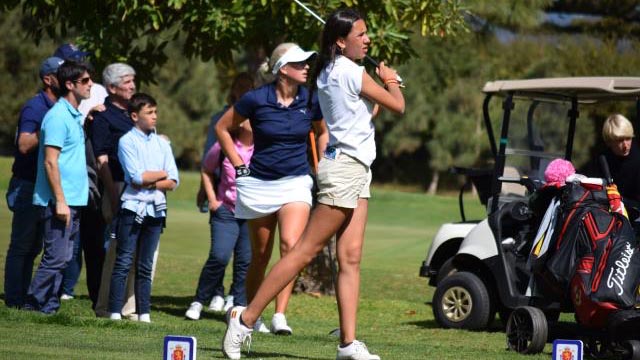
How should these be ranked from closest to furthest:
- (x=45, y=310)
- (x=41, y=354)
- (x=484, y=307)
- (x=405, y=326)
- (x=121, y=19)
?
(x=41, y=354) → (x=45, y=310) → (x=484, y=307) → (x=405, y=326) → (x=121, y=19)

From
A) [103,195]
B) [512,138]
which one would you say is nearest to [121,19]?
[103,195]

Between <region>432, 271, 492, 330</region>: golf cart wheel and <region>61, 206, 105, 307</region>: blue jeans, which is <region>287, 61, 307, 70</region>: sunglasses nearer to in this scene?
<region>432, 271, 492, 330</region>: golf cart wheel

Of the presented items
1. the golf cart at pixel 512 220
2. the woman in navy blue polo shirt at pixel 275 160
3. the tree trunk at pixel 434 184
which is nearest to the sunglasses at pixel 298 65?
the woman in navy blue polo shirt at pixel 275 160

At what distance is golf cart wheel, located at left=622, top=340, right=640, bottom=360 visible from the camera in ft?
23.9

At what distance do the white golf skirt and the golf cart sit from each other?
5.07ft

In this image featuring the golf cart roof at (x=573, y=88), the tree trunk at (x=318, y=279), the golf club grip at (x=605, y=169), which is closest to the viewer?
the golf club grip at (x=605, y=169)

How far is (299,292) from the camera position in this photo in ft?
40.2

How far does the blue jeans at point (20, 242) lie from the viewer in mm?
9188

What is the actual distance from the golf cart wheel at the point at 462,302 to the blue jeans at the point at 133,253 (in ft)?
7.07

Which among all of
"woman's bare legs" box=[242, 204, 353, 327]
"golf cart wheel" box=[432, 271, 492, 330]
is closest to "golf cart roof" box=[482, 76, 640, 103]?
"golf cart wheel" box=[432, 271, 492, 330]

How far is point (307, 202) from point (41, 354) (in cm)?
222

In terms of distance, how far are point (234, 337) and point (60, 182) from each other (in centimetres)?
252

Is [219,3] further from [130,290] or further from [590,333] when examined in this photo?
[590,333]

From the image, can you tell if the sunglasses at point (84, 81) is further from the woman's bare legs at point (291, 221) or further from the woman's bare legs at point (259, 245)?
the woman's bare legs at point (291, 221)
